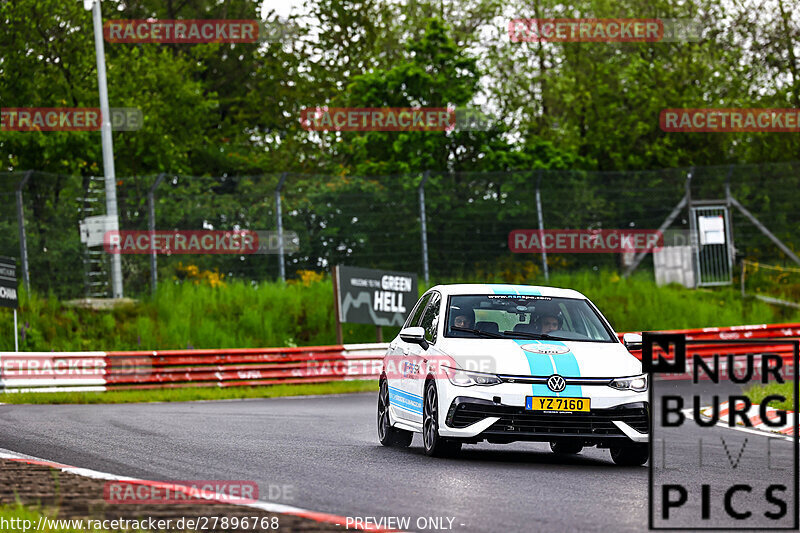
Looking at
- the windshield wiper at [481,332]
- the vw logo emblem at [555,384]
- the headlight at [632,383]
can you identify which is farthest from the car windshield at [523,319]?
the vw logo emblem at [555,384]

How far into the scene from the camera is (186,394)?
2338 cm

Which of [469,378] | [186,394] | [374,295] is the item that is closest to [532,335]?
[469,378]

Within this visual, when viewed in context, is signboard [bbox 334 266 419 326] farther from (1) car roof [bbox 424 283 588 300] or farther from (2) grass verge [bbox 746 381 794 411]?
(1) car roof [bbox 424 283 588 300]

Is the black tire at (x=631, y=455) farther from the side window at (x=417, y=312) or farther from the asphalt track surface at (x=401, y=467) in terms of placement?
the side window at (x=417, y=312)

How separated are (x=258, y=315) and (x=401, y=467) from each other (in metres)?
18.9

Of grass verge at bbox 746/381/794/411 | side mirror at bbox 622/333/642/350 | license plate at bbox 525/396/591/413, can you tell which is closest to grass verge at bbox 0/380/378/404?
grass verge at bbox 746/381/794/411

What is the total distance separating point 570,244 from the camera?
3156 cm

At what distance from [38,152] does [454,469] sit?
26.1 metres

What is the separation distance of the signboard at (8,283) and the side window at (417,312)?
509 inches

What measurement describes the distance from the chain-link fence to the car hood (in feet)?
56.5

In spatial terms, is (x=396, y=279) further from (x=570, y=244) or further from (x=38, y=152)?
(x=38, y=152)

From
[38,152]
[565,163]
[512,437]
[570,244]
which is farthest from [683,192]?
[512,437]

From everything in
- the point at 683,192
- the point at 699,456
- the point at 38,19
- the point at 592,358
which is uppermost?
the point at 38,19

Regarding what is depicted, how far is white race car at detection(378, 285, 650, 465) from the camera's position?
11.1 m
